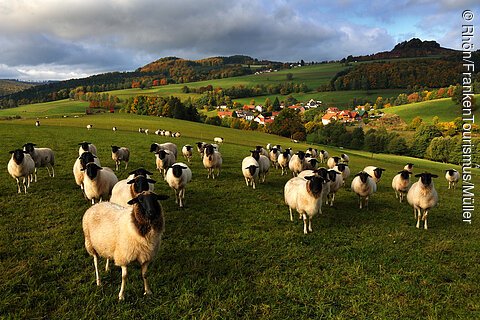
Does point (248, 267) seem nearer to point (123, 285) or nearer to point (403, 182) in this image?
point (123, 285)

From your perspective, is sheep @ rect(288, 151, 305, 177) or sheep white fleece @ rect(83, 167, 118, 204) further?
sheep @ rect(288, 151, 305, 177)

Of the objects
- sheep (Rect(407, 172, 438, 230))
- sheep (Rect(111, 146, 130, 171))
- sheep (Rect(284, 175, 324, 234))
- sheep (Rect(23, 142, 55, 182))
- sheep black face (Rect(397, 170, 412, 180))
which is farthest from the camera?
sheep (Rect(111, 146, 130, 171))

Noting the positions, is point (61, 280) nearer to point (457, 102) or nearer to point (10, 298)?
point (10, 298)

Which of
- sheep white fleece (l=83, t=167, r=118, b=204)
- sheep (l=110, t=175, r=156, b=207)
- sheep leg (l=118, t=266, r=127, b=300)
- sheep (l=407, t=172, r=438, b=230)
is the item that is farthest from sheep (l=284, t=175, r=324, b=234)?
sheep white fleece (l=83, t=167, r=118, b=204)

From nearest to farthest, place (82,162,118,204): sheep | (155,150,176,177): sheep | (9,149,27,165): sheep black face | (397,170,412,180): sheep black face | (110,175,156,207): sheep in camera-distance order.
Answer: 1. (110,175,156,207): sheep
2. (82,162,118,204): sheep
3. (9,149,27,165): sheep black face
4. (397,170,412,180): sheep black face
5. (155,150,176,177): sheep

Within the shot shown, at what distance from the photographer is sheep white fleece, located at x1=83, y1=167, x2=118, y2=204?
9.73m

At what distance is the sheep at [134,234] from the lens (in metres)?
5.37

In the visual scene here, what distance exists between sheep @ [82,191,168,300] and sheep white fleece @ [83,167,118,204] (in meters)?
4.28

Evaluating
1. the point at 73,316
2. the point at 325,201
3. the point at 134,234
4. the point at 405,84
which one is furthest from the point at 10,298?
the point at 405,84

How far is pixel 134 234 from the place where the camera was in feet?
17.9

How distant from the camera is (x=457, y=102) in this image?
287ft

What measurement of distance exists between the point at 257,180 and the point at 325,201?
509 cm

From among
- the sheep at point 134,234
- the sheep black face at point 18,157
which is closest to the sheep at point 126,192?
the sheep at point 134,234

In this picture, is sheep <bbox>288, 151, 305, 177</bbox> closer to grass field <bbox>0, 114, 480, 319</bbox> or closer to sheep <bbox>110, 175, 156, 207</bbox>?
grass field <bbox>0, 114, 480, 319</bbox>
